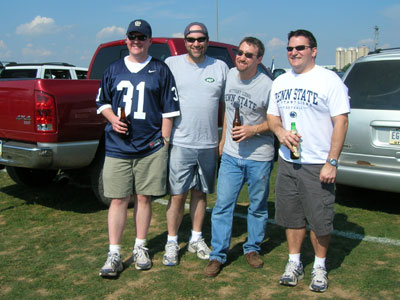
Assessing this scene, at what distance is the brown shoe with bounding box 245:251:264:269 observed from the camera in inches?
145

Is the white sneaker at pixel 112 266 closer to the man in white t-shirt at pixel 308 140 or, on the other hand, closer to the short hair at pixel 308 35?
the man in white t-shirt at pixel 308 140

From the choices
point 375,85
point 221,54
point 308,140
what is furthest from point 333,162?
point 221,54

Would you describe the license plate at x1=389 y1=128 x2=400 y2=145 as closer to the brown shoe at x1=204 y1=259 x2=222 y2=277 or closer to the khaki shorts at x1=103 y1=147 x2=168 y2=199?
the brown shoe at x1=204 y1=259 x2=222 y2=277

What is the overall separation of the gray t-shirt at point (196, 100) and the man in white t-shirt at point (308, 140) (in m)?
0.55

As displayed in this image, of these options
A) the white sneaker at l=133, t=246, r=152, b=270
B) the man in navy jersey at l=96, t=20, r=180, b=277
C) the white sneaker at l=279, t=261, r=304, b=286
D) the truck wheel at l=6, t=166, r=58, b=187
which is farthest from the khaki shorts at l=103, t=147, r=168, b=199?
the truck wheel at l=6, t=166, r=58, b=187

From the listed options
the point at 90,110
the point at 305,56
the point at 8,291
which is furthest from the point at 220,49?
the point at 8,291

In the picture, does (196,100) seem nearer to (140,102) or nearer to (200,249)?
(140,102)

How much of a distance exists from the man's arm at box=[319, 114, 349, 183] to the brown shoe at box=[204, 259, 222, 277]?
44.7 inches

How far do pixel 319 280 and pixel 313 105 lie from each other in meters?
1.30

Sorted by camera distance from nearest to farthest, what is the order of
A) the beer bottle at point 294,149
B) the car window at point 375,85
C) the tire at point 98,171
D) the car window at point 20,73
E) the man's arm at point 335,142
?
1. the man's arm at point 335,142
2. the beer bottle at point 294,149
3. the car window at point 375,85
4. the tire at point 98,171
5. the car window at point 20,73

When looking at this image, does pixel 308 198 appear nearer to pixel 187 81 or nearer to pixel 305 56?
pixel 305 56

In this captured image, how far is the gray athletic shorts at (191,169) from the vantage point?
371 centimetres

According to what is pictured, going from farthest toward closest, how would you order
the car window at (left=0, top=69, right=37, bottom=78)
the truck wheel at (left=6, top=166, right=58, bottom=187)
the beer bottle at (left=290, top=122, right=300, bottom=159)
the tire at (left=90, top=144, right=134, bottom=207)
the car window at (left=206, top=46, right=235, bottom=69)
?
the car window at (left=0, top=69, right=37, bottom=78) < the car window at (left=206, top=46, right=235, bottom=69) < the truck wheel at (left=6, top=166, right=58, bottom=187) < the tire at (left=90, top=144, right=134, bottom=207) < the beer bottle at (left=290, top=122, right=300, bottom=159)

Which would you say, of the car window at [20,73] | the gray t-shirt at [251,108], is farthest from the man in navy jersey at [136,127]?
the car window at [20,73]
